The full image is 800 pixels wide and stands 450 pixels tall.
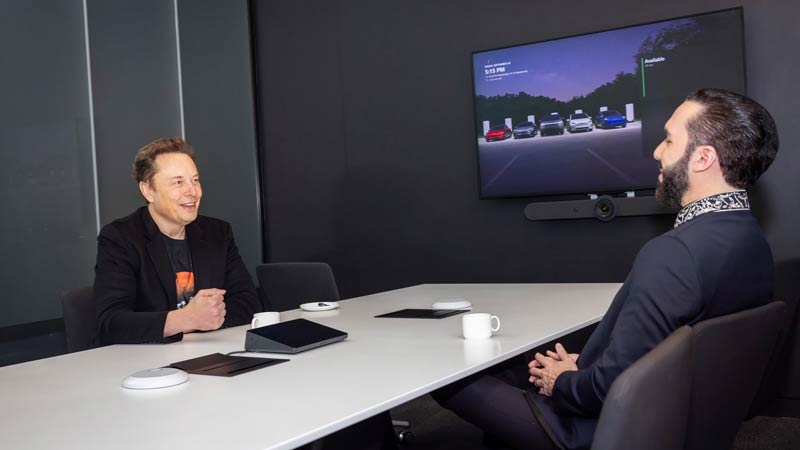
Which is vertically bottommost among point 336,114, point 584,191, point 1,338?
point 1,338

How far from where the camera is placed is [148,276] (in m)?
2.73

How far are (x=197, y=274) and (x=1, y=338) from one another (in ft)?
5.37

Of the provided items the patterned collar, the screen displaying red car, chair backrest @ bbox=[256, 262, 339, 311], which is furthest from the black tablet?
the screen displaying red car

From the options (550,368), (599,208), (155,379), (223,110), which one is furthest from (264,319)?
(223,110)

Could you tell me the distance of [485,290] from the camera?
3.34m

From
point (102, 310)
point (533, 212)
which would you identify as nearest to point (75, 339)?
point (102, 310)

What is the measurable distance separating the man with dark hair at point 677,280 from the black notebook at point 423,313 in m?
0.43

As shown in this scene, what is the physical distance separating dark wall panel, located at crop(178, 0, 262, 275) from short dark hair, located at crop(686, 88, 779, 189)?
3.91 m

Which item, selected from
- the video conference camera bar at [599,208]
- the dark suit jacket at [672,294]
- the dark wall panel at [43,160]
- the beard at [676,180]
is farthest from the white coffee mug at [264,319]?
the video conference camera bar at [599,208]

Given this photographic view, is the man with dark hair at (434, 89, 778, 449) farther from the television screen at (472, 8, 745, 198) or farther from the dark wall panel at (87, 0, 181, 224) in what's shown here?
the dark wall panel at (87, 0, 181, 224)

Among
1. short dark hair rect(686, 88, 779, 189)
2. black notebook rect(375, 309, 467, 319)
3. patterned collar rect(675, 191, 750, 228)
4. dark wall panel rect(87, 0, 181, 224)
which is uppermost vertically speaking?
dark wall panel rect(87, 0, 181, 224)

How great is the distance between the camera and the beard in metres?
2.05

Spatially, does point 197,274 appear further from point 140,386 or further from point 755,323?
point 755,323

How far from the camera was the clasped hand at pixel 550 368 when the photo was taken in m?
2.05
